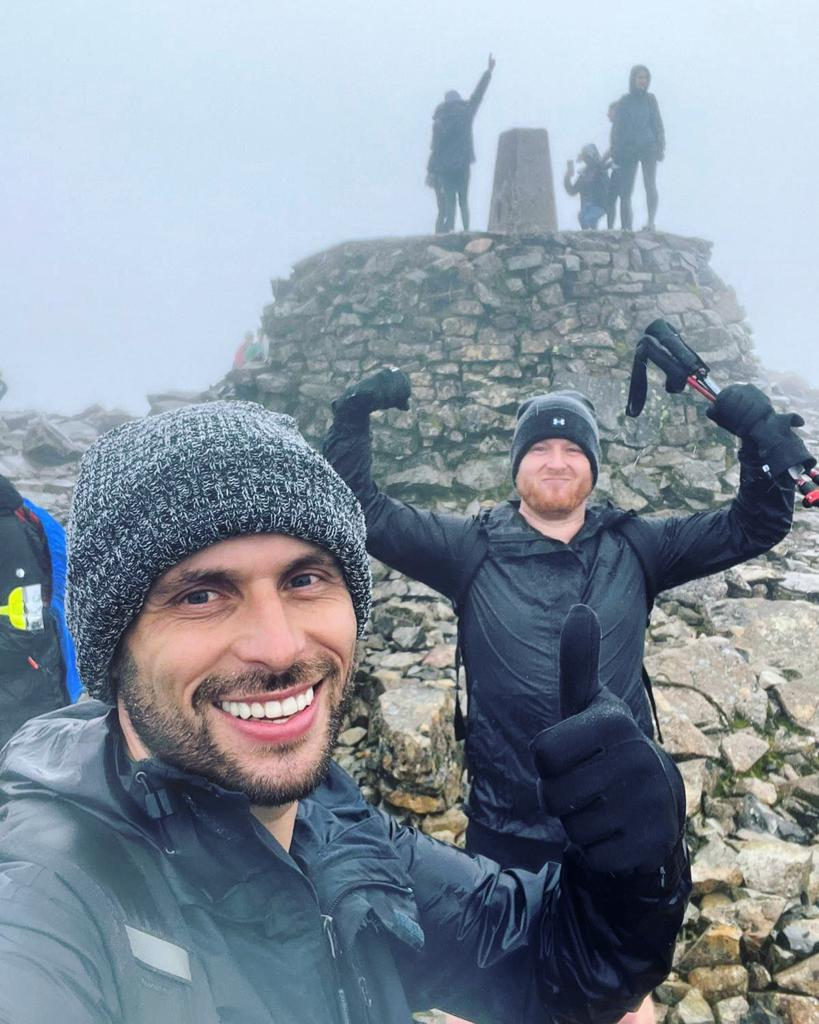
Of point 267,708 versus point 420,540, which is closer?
Answer: point 267,708

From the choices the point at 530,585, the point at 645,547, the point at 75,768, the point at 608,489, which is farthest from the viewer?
the point at 608,489

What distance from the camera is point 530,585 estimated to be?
3.32 meters

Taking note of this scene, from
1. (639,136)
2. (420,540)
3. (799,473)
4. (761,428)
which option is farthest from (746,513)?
(639,136)

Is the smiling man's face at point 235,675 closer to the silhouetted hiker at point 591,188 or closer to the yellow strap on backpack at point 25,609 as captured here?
the yellow strap on backpack at point 25,609

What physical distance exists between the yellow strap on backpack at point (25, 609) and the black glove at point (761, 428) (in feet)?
13.5

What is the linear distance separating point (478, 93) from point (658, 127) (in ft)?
10.8

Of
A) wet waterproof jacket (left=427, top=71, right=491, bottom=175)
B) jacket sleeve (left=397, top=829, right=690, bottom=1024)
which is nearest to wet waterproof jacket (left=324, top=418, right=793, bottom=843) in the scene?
jacket sleeve (left=397, top=829, right=690, bottom=1024)

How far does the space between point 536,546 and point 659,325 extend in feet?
5.38

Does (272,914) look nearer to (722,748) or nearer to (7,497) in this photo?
(7,497)

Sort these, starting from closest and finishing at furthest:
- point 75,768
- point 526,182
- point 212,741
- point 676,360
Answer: point 75,768 → point 212,741 → point 676,360 → point 526,182

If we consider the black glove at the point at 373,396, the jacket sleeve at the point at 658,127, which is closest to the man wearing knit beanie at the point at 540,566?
the black glove at the point at 373,396

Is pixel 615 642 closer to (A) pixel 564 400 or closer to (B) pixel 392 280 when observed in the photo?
(A) pixel 564 400

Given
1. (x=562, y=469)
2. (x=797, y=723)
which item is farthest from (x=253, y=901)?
(x=797, y=723)

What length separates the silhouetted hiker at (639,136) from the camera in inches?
483
